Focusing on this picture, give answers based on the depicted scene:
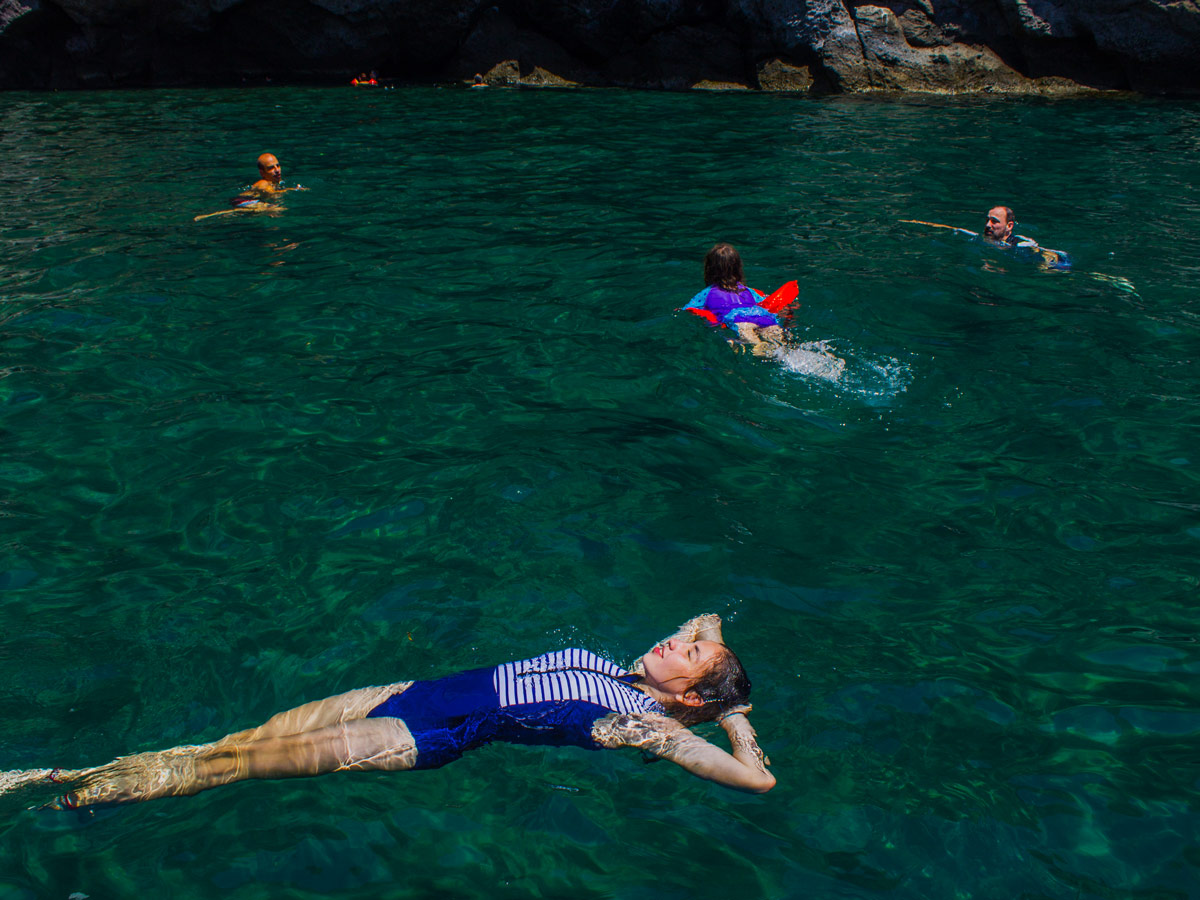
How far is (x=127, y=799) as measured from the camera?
3.33 meters

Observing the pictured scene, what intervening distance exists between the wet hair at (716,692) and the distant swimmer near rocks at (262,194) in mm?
9168

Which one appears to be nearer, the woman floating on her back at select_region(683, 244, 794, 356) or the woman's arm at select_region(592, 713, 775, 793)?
the woman's arm at select_region(592, 713, 775, 793)

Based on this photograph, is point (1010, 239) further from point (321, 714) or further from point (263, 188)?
point (263, 188)

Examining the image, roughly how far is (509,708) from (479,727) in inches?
5.3

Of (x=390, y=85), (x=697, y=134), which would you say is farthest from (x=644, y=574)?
(x=390, y=85)

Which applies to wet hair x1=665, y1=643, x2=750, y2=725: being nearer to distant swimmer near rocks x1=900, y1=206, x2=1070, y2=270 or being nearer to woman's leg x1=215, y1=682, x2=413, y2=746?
woman's leg x1=215, y1=682, x2=413, y2=746

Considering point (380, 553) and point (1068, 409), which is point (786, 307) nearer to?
point (1068, 409)

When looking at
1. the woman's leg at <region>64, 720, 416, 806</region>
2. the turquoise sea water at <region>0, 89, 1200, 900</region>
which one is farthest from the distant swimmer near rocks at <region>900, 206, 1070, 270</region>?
the woman's leg at <region>64, 720, 416, 806</region>

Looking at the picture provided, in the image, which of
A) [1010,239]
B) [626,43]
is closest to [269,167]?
[1010,239]

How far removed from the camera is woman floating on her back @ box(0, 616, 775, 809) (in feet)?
11.1

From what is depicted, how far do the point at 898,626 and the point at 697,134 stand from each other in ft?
44.0

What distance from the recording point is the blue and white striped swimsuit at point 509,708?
3521mm

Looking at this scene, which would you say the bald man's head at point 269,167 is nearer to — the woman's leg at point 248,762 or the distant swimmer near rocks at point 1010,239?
the distant swimmer near rocks at point 1010,239

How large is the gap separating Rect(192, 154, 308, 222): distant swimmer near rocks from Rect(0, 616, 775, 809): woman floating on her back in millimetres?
8516
